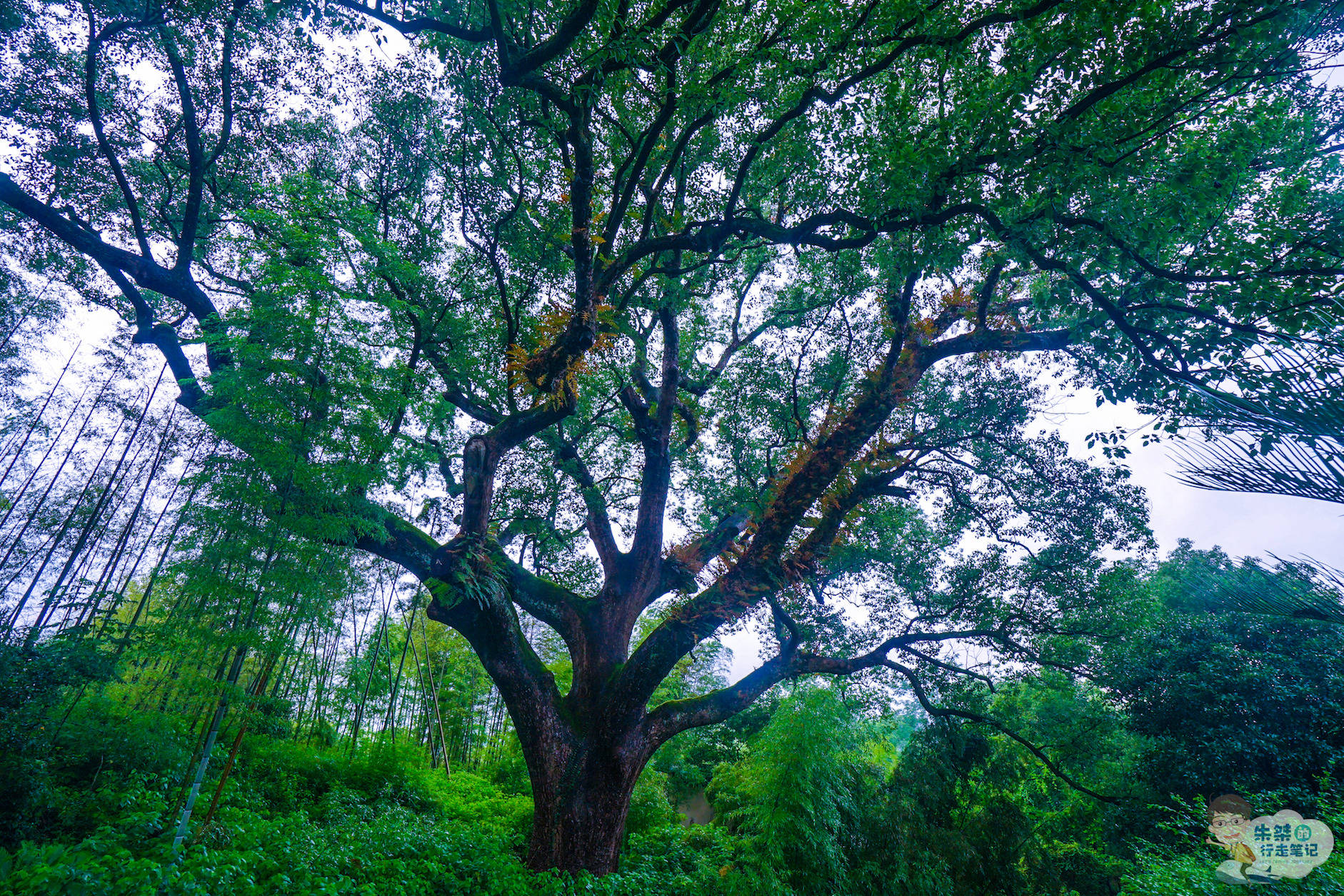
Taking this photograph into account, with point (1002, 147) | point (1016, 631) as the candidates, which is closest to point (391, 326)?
point (1002, 147)

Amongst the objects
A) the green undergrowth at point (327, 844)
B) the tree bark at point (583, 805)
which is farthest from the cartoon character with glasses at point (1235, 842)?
the tree bark at point (583, 805)

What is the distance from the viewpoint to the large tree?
3.28m

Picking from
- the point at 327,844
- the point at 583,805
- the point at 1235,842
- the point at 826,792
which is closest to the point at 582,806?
the point at 583,805

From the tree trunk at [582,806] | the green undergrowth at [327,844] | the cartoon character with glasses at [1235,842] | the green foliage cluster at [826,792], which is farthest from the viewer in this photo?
the tree trunk at [582,806]

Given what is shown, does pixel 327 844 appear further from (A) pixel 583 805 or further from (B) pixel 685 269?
(B) pixel 685 269

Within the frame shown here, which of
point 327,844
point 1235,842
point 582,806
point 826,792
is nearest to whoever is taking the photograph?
point 1235,842

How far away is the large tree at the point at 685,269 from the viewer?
10.8 feet

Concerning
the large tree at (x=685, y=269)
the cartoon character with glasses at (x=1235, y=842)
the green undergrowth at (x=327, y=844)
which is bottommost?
the green undergrowth at (x=327, y=844)

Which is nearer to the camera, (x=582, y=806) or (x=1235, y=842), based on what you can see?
(x=1235, y=842)

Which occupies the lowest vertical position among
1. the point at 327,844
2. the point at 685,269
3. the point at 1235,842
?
the point at 327,844

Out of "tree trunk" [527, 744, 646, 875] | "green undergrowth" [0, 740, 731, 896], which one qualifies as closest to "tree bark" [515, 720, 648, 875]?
"tree trunk" [527, 744, 646, 875]

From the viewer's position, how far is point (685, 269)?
18.1 ft

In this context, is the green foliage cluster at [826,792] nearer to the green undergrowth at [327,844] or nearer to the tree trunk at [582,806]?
the green undergrowth at [327,844]

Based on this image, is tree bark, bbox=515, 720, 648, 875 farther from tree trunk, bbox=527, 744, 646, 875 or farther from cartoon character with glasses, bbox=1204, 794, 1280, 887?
cartoon character with glasses, bbox=1204, 794, 1280, 887
